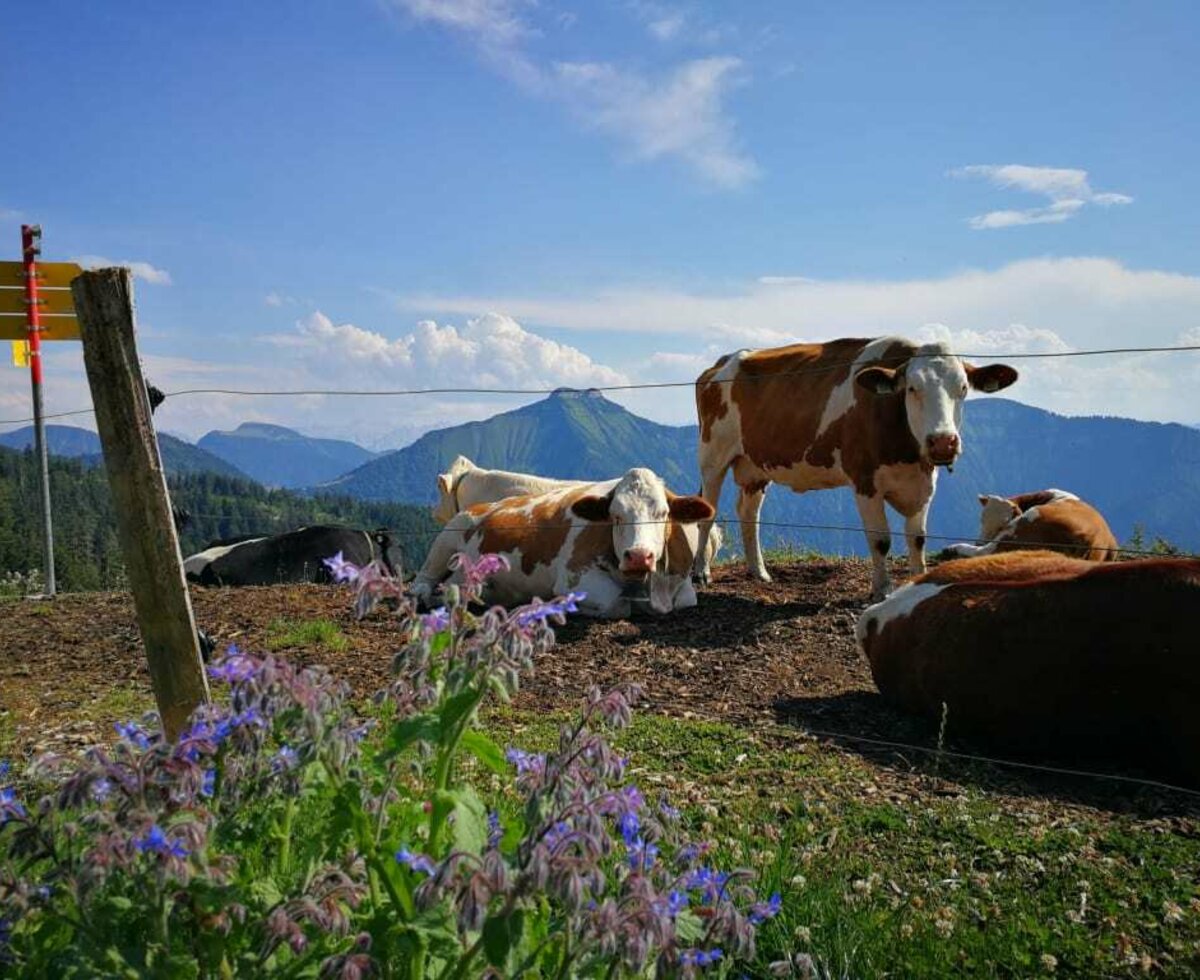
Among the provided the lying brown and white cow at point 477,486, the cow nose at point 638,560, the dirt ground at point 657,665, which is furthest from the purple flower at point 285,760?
the lying brown and white cow at point 477,486

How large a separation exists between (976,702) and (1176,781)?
39.8 inches

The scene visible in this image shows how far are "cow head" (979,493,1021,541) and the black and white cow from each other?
7.44 meters

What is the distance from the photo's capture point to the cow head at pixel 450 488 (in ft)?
47.5

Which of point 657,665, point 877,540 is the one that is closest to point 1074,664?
point 657,665

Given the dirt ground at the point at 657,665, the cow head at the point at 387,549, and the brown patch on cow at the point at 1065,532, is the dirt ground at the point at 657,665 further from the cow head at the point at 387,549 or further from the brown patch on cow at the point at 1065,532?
the brown patch on cow at the point at 1065,532

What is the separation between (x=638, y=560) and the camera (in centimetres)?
916

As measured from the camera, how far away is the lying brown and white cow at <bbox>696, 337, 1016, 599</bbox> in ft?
31.4

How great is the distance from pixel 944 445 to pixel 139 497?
23.4 feet

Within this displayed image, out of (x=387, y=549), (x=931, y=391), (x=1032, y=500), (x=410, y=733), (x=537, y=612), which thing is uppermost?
(x=931, y=391)

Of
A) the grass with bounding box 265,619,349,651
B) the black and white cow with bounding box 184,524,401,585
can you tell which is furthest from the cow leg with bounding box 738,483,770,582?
the black and white cow with bounding box 184,524,401,585

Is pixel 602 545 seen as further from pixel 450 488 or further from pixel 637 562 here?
pixel 450 488

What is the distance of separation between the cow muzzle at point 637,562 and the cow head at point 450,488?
5564 millimetres

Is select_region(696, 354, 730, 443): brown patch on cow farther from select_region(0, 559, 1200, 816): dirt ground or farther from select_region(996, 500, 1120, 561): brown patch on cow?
select_region(996, 500, 1120, 561): brown patch on cow

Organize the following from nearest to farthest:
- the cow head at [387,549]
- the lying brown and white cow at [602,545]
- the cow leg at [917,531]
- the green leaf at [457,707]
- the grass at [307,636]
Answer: the green leaf at [457,707] < the grass at [307,636] < the lying brown and white cow at [602,545] < the cow leg at [917,531] < the cow head at [387,549]
